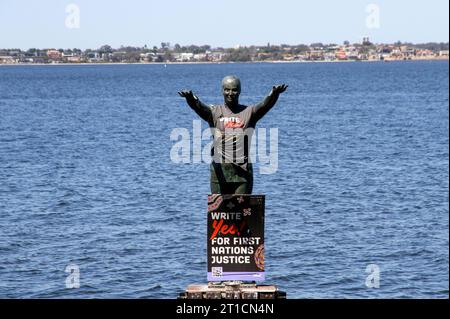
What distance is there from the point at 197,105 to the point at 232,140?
0.69 metres

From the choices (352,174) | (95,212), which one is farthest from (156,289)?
(352,174)

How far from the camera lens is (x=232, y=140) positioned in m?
13.8

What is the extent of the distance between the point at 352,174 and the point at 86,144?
3121 centimetres

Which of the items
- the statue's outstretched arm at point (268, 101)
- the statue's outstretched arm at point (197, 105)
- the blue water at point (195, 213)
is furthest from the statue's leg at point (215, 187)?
the blue water at point (195, 213)

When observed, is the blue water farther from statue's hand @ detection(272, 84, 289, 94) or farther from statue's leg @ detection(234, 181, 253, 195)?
statue's hand @ detection(272, 84, 289, 94)

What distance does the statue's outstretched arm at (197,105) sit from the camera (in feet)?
44.1

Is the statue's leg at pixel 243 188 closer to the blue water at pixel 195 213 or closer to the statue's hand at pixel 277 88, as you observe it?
the statue's hand at pixel 277 88

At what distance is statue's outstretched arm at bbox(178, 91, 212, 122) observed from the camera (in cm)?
1343

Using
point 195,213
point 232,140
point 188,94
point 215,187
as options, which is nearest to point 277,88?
point 232,140

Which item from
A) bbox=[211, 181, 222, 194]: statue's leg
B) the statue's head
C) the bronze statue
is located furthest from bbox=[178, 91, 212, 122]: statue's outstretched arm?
bbox=[211, 181, 222, 194]: statue's leg

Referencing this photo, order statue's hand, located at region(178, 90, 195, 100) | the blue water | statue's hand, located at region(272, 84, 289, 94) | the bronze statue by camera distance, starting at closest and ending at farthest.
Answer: statue's hand, located at region(178, 90, 195, 100), statue's hand, located at region(272, 84, 289, 94), the bronze statue, the blue water

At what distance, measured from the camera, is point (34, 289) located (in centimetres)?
3234

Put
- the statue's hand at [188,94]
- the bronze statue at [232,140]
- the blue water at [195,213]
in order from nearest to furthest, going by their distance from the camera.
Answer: the statue's hand at [188,94]
the bronze statue at [232,140]
the blue water at [195,213]
